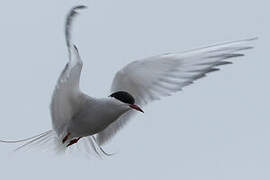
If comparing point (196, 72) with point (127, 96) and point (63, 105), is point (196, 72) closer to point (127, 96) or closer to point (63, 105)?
point (127, 96)

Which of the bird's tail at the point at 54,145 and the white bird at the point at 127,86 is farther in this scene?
the bird's tail at the point at 54,145

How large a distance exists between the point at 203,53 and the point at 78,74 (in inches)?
37.7

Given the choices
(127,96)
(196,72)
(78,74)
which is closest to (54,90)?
(78,74)

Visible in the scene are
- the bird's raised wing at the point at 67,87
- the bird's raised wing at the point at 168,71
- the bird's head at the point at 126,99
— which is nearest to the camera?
the bird's raised wing at the point at 67,87

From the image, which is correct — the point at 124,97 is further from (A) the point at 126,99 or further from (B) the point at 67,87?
(B) the point at 67,87

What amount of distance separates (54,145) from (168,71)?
1355 millimetres

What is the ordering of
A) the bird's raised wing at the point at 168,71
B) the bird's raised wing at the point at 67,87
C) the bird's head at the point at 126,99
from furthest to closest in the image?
the bird's head at the point at 126,99
the bird's raised wing at the point at 168,71
the bird's raised wing at the point at 67,87

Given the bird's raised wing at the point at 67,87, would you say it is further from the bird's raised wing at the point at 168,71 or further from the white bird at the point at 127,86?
the bird's raised wing at the point at 168,71

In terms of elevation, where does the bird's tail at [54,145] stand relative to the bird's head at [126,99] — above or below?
below

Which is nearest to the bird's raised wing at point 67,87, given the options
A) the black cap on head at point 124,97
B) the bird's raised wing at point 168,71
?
the black cap on head at point 124,97

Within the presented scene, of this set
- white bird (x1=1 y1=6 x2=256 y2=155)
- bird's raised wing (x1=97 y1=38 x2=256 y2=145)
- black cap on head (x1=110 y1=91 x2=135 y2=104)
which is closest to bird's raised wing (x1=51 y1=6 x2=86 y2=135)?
white bird (x1=1 y1=6 x2=256 y2=155)

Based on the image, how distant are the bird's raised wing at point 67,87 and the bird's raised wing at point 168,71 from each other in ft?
1.65

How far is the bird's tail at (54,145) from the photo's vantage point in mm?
6840

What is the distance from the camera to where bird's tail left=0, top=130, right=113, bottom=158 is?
6.84 m
